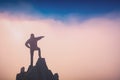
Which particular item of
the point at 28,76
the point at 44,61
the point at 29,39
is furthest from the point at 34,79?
the point at 29,39

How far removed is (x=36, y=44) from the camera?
1296 inches

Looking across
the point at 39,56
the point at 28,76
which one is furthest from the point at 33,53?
the point at 28,76

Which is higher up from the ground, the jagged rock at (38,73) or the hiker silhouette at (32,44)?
the hiker silhouette at (32,44)

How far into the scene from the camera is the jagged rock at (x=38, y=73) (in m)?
32.5

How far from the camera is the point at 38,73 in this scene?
32844 mm

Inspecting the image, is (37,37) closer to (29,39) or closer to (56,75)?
(29,39)

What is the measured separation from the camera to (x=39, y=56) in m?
32.8

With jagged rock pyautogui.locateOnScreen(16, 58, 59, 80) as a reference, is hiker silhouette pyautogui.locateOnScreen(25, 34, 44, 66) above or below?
above

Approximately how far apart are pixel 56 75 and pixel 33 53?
5.16 m

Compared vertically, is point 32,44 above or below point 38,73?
above

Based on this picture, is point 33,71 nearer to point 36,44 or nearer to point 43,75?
point 43,75

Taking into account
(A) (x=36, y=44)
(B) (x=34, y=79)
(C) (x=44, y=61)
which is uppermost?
(A) (x=36, y=44)

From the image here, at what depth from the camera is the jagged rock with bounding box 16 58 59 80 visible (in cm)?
3250

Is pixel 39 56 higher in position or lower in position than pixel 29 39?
lower
